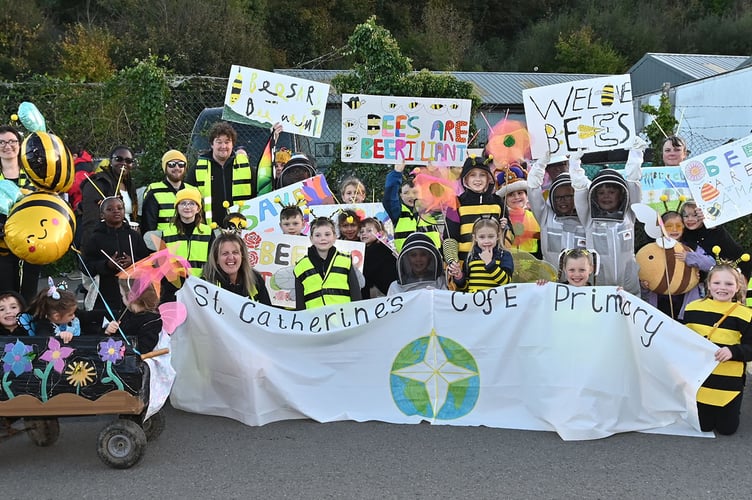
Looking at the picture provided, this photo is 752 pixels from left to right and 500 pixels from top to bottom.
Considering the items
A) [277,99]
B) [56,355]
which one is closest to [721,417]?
[56,355]

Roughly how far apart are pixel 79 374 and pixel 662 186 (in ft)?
18.3

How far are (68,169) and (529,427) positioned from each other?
11.7 ft

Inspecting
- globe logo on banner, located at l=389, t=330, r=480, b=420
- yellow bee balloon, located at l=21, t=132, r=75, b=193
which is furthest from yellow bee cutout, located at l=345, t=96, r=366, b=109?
globe logo on banner, located at l=389, t=330, r=480, b=420

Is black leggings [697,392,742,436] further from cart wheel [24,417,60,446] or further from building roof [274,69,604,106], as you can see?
building roof [274,69,604,106]

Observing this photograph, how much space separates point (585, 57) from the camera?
4441 centimetres

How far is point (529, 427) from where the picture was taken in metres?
4.88

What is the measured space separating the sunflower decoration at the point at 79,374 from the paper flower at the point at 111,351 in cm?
10

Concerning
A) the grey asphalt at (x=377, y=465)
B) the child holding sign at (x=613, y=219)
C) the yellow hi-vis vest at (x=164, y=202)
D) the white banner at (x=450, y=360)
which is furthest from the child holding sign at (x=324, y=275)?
the child holding sign at (x=613, y=219)

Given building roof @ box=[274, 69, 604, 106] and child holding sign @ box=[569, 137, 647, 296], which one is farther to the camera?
building roof @ box=[274, 69, 604, 106]

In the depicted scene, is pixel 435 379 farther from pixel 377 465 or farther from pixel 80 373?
pixel 80 373

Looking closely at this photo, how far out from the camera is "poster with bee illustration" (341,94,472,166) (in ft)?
25.4

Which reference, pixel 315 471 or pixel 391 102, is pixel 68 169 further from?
pixel 391 102

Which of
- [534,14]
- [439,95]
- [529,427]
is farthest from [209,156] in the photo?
[534,14]

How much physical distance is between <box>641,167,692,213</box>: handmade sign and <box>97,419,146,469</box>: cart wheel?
206 inches
